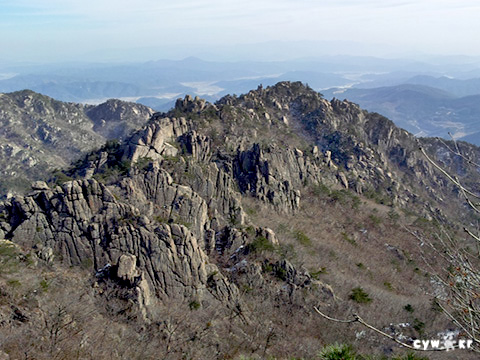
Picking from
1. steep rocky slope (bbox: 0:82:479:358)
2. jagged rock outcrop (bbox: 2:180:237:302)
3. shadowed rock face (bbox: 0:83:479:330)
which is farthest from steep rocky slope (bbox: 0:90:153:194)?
jagged rock outcrop (bbox: 2:180:237:302)

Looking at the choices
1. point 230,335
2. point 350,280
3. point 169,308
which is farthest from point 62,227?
point 350,280

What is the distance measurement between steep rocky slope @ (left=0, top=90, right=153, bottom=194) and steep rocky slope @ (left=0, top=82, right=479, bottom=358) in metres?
41.2

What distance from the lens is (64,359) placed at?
13172mm

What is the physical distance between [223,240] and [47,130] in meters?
80.1

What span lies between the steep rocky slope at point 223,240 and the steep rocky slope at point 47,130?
41.2 meters

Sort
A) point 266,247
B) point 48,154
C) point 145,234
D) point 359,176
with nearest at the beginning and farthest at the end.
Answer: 1. point 145,234
2. point 266,247
3. point 359,176
4. point 48,154

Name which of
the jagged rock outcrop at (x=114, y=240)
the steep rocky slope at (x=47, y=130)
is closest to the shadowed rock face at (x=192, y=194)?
the jagged rock outcrop at (x=114, y=240)

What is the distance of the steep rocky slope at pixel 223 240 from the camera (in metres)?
18.4

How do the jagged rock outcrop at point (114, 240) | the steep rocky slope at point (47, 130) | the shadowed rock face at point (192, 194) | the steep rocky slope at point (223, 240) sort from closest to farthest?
the steep rocky slope at point (223, 240), the jagged rock outcrop at point (114, 240), the shadowed rock face at point (192, 194), the steep rocky slope at point (47, 130)

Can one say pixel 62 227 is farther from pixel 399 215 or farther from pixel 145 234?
pixel 399 215

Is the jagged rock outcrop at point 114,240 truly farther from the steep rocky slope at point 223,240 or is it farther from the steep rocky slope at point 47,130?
the steep rocky slope at point 47,130

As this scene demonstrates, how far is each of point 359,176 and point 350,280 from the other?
28039 mm

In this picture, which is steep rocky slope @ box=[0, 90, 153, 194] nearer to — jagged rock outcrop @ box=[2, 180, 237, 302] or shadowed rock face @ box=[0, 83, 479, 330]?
shadowed rock face @ box=[0, 83, 479, 330]

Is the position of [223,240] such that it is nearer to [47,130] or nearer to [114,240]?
[114,240]
